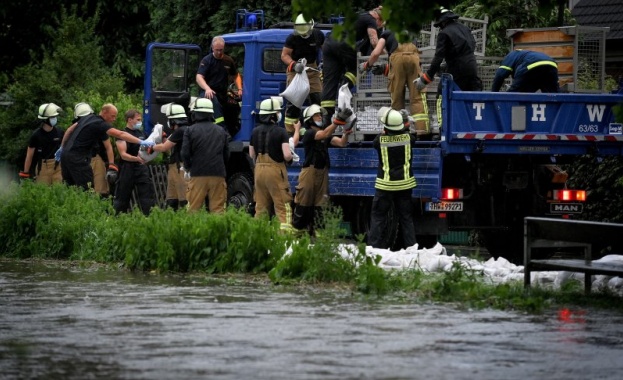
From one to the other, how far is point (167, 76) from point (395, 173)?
595 cm

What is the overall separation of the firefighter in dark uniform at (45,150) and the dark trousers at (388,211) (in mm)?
7442

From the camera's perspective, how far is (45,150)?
2322 centimetres

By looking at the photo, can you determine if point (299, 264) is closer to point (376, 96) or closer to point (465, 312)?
point (465, 312)

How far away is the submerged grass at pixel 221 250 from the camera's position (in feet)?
40.3

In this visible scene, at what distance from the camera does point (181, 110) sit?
20.2m

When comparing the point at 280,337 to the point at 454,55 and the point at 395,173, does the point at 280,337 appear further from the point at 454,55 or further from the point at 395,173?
the point at 454,55

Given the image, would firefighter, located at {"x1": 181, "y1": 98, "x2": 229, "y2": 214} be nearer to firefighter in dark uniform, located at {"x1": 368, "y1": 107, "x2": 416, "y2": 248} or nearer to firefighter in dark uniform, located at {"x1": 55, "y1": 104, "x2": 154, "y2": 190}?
firefighter in dark uniform, located at {"x1": 368, "y1": 107, "x2": 416, "y2": 248}

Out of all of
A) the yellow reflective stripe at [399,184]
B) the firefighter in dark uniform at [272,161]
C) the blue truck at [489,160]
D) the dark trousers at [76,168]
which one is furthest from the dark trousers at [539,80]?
the dark trousers at [76,168]

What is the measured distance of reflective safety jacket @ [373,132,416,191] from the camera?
16.9 metres

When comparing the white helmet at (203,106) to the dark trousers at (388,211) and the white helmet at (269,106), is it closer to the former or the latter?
the white helmet at (269,106)

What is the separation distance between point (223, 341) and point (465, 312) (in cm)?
237

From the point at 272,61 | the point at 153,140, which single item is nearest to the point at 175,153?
the point at 153,140

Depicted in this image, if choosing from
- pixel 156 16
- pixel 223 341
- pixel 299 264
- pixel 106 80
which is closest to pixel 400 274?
pixel 299 264

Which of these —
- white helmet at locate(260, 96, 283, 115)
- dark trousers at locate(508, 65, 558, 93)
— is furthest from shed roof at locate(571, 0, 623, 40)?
white helmet at locate(260, 96, 283, 115)
